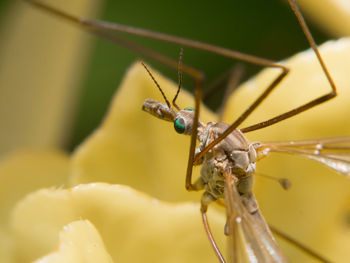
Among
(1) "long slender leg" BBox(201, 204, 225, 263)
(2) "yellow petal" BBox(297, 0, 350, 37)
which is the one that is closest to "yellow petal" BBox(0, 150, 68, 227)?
(1) "long slender leg" BBox(201, 204, 225, 263)

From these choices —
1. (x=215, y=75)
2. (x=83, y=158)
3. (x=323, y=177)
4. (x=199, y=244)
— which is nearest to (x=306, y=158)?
(x=323, y=177)

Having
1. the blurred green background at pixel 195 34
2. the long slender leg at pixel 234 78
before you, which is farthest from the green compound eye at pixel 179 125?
the blurred green background at pixel 195 34

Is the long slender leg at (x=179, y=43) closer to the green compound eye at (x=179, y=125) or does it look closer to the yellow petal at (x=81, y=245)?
the green compound eye at (x=179, y=125)

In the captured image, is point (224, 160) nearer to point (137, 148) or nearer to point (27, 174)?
point (137, 148)

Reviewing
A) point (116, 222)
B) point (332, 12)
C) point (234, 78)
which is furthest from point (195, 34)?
point (116, 222)

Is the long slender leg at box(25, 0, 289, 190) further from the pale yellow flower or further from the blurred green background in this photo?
the blurred green background

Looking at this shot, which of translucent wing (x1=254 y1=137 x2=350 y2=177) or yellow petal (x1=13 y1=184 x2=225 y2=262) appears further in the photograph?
translucent wing (x1=254 y1=137 x2=350 y2=177)

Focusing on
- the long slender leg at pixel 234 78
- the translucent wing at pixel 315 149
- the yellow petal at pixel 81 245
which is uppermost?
the long slender leg at pixel 234 78
